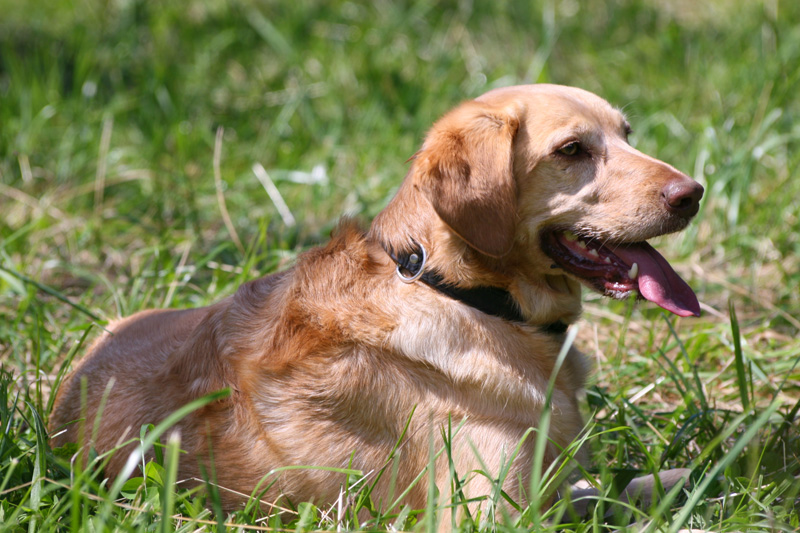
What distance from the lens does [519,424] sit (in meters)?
2.35

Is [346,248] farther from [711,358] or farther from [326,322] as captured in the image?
[711,358]

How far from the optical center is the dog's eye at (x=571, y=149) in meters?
2.56

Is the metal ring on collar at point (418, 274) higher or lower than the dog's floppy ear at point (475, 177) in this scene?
lower

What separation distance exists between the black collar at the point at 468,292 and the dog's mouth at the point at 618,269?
219mm

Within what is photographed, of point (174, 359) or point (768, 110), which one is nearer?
point (174, 359)

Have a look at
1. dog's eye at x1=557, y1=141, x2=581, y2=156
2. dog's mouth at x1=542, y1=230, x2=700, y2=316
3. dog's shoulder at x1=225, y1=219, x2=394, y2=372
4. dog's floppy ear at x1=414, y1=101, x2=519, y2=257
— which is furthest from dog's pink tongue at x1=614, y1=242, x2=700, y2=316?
dog's shoulder at x1=225, y1=219, x2=394, y2=372

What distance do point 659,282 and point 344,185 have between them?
9.87ft

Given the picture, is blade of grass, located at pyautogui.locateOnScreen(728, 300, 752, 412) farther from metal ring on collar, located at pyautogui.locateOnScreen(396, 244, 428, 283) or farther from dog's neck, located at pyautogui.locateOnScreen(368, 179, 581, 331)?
metal ring on collar, located at pyautogui.locateOnScreen(396, 244, 428, 283)

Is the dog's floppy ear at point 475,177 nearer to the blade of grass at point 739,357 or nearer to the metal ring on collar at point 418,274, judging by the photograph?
the metal ring on collar at point 418,274

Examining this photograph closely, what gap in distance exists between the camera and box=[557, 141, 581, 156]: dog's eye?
256 cm

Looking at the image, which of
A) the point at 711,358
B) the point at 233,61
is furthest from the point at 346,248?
the point at 233,61

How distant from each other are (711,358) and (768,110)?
6.62 ft

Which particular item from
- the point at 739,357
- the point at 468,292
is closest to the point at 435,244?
Result: the point at 468,292

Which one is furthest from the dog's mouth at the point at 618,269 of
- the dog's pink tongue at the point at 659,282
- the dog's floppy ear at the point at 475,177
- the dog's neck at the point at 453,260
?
the dog's floppy ear at the point at 475,177
